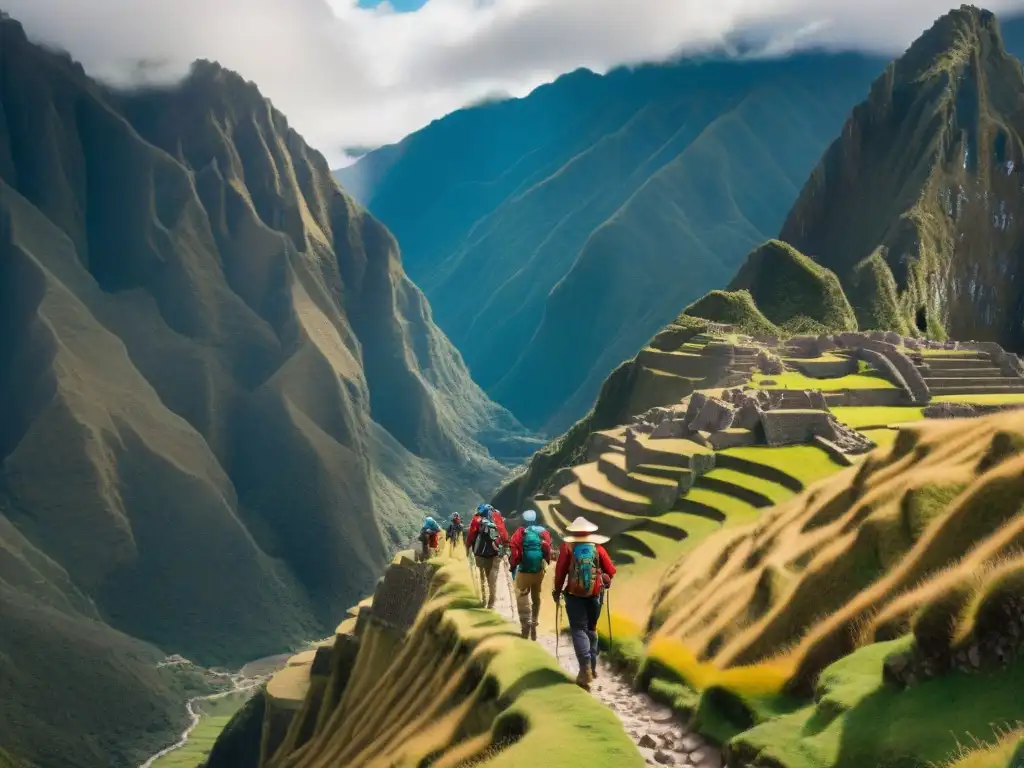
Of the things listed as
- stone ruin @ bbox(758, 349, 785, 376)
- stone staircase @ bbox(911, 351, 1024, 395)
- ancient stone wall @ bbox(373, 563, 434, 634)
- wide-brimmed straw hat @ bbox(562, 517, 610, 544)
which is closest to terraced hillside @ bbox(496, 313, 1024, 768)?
wide-brimmed straw hat @ bbox(562, 517, 610, 544)

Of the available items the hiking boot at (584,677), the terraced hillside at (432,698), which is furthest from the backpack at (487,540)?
the hiking boot at (584,677)

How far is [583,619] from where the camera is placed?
23516mm

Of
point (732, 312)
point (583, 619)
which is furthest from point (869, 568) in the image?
point (732, 312)

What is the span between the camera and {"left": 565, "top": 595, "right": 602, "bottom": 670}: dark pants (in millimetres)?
23297

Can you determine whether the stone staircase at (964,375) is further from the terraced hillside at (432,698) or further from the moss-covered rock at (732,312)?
the moss-covered rock at (732,312)

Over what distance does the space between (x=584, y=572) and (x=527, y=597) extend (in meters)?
5.56

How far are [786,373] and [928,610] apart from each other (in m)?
102

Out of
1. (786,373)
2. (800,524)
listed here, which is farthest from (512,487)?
(800,524)

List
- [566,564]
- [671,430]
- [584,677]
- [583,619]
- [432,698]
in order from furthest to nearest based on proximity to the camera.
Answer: [671,430]
[432,698]
[584,677]
[583,619]
[566,564]

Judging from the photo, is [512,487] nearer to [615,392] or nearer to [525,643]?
[615,392]

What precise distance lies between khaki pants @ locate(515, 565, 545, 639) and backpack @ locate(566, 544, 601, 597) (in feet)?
13.6

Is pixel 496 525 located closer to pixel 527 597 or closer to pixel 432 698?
pixel 527 597

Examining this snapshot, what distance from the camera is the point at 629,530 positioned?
56938 millimetres

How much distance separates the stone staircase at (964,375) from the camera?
95.2 meters
